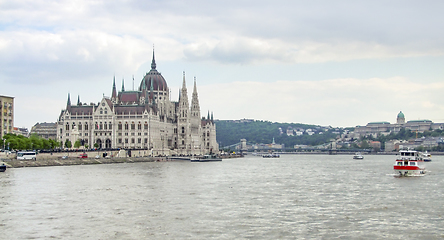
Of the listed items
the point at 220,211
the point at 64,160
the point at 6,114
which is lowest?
the point at 220,211

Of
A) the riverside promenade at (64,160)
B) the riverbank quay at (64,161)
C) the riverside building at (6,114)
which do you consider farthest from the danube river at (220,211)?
the riverside building at (6,114)

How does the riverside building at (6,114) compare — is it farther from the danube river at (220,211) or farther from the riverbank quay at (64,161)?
the danube river at (220,211)

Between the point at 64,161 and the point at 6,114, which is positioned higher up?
the point at 6,114

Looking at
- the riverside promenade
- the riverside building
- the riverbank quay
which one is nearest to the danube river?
the riverbank quay

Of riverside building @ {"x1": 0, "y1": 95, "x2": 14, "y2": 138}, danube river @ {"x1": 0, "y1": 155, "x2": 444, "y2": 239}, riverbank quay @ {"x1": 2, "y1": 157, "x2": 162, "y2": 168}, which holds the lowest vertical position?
danube river @ {"x1": 0, "y1": 155, "x2": 444, "y2": 239}

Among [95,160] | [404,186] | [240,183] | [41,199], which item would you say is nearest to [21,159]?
[95,160]

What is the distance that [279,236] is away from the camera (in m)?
36.1

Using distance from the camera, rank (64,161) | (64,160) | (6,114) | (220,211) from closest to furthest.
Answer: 1. (220,211)
2. (64,161)
3. (64,160)
4. (6,114)

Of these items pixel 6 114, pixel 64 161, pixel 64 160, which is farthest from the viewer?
pixel 6 114

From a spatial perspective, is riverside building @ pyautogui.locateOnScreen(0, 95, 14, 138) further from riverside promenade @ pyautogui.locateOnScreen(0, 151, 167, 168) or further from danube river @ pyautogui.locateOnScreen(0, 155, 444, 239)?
danube river @ pyautogui.locateOnScreen(0, 155, 444, 239)

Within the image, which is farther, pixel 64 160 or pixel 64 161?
pixel 64 160

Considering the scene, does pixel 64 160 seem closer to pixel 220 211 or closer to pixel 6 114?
pixel 6 114

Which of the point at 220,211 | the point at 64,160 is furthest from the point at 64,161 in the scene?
the point at 220,211

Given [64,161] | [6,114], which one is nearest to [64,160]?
[64,161]
